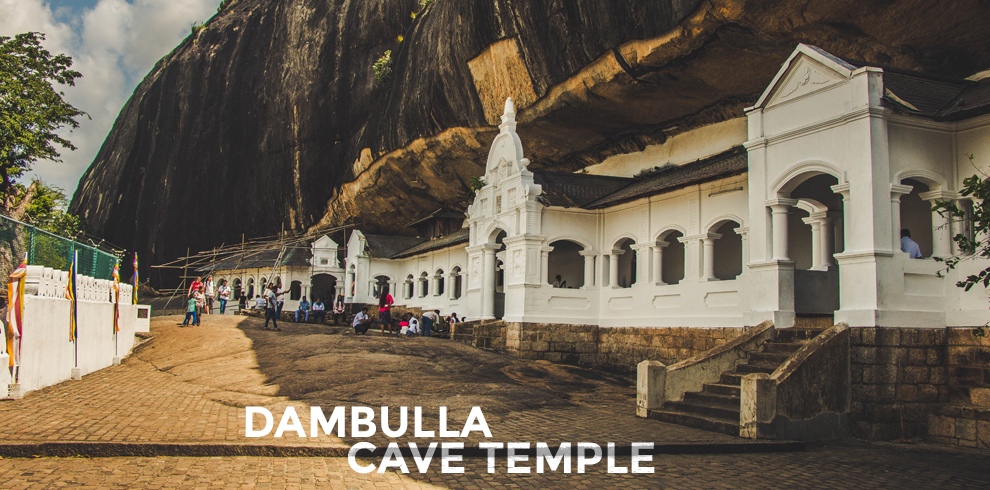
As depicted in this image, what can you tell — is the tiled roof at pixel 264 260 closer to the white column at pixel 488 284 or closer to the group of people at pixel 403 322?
the group of people at pixel 403 322

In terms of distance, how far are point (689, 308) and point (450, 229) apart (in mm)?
20571

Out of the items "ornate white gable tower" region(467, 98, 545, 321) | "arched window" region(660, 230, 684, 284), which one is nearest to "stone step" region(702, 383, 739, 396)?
"arched window" region(660, 230, 684, 284)

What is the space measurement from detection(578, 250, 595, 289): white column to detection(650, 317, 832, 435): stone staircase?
30.9 feet

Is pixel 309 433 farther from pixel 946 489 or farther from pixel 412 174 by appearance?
pixel 412 174

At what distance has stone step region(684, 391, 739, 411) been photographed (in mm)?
10266

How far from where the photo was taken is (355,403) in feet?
36.7

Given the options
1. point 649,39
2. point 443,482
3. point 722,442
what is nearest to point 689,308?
point 649,39

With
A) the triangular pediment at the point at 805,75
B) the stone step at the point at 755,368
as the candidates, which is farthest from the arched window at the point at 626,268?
the stone step at the point at 755,368

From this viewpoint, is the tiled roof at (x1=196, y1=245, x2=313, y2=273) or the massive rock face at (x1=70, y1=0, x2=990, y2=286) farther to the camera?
the tiled roof at (x1=196, y1=245, x2=313, y2=273)

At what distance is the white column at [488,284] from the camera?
2333cm

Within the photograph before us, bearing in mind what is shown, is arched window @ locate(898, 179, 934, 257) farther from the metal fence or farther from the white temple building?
the metal fence

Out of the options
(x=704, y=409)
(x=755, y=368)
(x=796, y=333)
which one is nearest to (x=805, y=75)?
(x=796, y=333)

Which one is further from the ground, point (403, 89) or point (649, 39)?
point (403, 89)

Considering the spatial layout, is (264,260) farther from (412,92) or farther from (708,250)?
(708,250)
